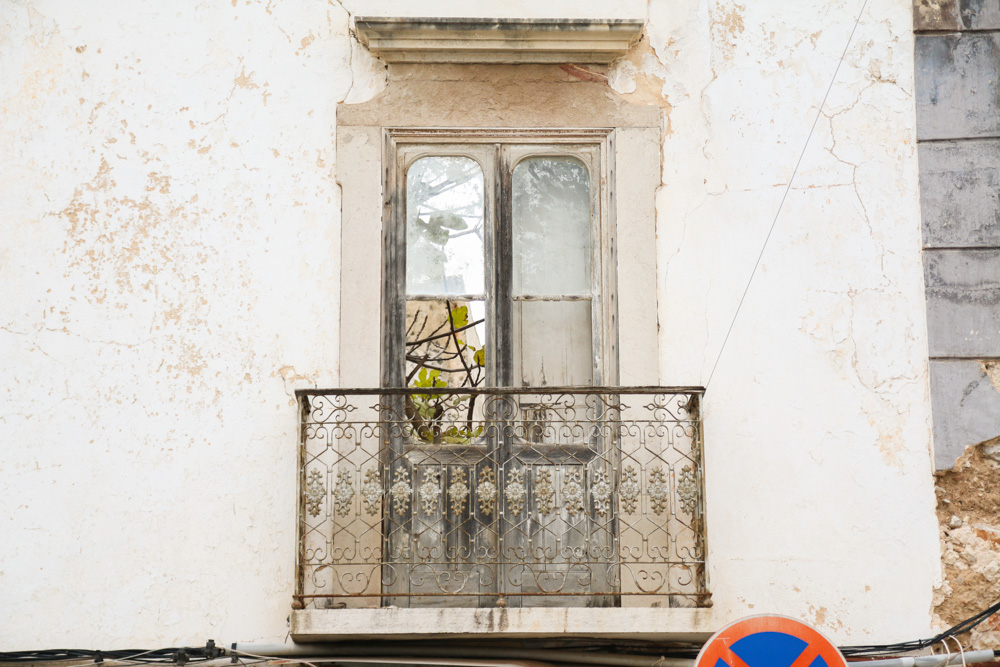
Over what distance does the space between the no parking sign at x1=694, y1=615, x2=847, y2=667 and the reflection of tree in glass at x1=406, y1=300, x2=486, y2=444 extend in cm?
173

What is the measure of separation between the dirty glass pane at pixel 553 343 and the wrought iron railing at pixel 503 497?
124 mm

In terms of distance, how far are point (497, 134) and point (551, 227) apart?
1.80ft

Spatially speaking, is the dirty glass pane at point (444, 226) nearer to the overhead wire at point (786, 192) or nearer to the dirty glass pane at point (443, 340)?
the dirty glass pane at point (443, 340)

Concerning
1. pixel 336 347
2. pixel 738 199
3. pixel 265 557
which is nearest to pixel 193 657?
pixel 265 557

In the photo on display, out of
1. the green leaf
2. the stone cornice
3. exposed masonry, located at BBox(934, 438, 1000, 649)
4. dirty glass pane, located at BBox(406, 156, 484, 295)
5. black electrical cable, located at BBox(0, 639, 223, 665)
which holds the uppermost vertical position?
the stone cornice

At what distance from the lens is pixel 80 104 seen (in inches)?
222

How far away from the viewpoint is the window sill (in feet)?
16.2

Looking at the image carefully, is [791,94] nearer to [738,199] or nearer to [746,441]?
[738,199]

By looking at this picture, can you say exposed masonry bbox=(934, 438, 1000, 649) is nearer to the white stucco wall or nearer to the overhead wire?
the white stucco wall

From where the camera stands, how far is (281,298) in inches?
216

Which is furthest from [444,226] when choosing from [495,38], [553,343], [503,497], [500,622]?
[500,622]

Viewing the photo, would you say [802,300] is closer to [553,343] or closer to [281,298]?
[553,343]

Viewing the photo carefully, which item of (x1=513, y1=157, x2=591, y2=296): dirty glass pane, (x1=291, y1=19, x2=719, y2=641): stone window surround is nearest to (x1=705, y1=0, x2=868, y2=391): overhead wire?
(x1=291, y1=19, x2=719, y2=641): stone window surround

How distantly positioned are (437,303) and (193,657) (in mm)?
2023
